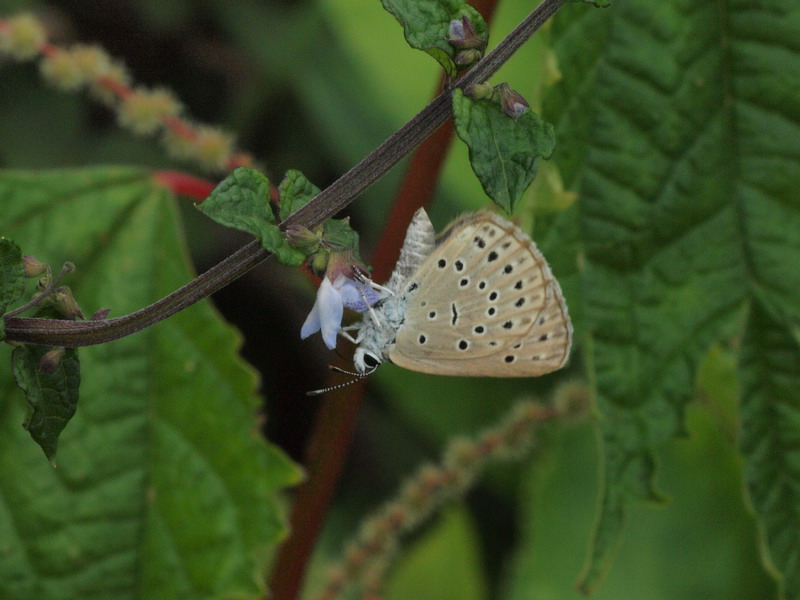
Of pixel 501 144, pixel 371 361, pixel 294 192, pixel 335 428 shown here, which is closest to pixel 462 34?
pixel 501 144

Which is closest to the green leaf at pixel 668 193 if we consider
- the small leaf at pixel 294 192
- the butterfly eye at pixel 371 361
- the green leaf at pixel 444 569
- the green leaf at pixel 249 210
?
the butterfly eye at pixel 371 361

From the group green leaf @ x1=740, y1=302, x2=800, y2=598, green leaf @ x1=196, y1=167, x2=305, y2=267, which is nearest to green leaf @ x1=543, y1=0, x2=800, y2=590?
green leaf @ x1=740, y1=302, x2=800, y2=598

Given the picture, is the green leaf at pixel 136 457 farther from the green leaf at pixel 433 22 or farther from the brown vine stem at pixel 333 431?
the green leaf at pixel 433 22

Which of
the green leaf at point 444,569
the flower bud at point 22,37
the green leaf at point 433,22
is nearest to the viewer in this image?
the green leaf at point 433,22

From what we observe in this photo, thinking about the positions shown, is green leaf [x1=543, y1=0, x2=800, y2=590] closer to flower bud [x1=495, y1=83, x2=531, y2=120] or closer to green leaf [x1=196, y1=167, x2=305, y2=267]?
flower bud [x1=495, y1=83, x2=531, y2=120]

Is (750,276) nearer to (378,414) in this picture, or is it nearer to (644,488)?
(644,488)

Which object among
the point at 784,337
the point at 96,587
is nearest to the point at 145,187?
the point at 96,587
